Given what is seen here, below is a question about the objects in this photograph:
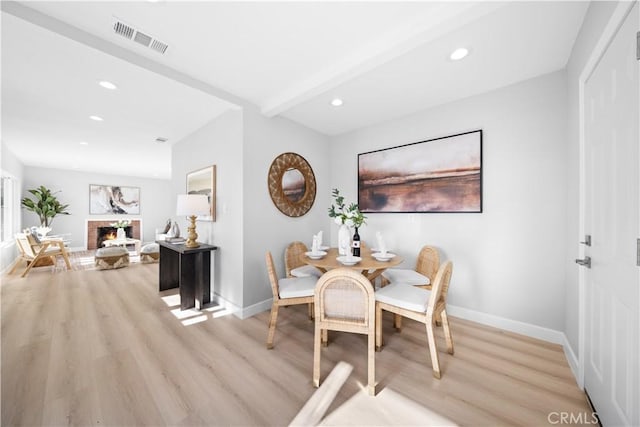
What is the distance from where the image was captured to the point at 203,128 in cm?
354

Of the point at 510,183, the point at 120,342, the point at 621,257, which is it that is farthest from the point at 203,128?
the point at 621,257

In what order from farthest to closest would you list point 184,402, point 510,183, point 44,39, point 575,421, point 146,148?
point 146,148 < point 510,183 < point 44,39 < point 184,402 < point 575,421

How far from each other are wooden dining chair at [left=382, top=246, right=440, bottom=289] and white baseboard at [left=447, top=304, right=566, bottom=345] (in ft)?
1.91

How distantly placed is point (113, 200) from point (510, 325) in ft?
35.3

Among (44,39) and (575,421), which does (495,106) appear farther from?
(44,39)

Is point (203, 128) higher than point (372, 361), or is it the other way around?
point (203, 128)

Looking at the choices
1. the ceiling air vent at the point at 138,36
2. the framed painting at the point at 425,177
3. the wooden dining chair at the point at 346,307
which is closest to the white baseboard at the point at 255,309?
the wooden dining chair at the point at 346,307

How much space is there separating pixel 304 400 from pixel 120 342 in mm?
1895

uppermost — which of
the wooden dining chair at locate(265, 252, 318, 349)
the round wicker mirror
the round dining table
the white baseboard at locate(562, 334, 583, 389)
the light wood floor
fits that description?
the round wicker mirror

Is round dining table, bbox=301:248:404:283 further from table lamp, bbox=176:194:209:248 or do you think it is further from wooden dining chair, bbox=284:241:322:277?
table lamp, bbox=176:194:209:248

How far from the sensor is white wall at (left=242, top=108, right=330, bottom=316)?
2.87 meters

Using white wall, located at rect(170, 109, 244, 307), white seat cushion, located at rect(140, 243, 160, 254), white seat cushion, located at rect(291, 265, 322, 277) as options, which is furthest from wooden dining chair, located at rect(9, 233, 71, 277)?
white seat cushion, located at rect(291, 265, 322, 277)

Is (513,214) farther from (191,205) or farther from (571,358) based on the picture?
(191,205)

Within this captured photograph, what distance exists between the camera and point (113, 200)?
8031 mm
